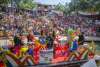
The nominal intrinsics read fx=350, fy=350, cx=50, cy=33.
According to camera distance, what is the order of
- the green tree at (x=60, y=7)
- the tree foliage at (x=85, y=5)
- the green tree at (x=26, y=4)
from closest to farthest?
the green tree at (x=26, y=4) < the tree foliage at (x=85, y=5) < the green tree at (x=60, y=7)

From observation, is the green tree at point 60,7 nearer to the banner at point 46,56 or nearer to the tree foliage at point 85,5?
the tree foliage at point 85,5

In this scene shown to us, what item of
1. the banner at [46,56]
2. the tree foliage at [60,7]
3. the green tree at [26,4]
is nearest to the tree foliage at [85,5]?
the tree foliage at [60,7]

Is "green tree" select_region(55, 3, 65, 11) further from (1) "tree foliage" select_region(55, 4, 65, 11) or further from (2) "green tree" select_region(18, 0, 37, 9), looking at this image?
(2) "green tree" select_region(18, 0, 37, 9)

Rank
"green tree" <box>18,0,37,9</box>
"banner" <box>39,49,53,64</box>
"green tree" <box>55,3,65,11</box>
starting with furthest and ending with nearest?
"green tree" <box>55,3,65,11</box> < "green tree" <box>18,0,37,9</box> < "banner" <box>39,49,53,64</box>

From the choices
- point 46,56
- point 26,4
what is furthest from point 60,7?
point 46,56

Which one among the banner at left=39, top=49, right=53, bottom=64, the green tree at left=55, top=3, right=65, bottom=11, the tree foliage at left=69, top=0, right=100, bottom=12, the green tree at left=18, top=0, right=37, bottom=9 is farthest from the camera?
the green tree at left=55, top=3, right=65, bottom=11

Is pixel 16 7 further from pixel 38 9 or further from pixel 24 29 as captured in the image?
pixel 24 29

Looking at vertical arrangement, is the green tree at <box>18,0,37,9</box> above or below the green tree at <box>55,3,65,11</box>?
above

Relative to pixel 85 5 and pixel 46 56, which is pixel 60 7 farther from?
pixel 46 56

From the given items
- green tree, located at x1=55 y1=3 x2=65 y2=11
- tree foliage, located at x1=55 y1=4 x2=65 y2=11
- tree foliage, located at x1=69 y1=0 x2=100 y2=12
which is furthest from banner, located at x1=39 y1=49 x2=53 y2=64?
tree foliage, located at x1=55 y1=4 x2=65 y2=11

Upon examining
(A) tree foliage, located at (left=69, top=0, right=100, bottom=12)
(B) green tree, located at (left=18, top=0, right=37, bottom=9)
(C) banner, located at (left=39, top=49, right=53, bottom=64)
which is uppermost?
(C) banner, located at (left=39, top=49, right=53, bottom=64)

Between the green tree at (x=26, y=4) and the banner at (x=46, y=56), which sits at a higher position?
Answer: the banner at (x=46, y=56)

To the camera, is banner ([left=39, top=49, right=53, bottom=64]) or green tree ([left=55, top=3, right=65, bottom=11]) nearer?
banner ([left=39, top=49, right=53, bottom=64])

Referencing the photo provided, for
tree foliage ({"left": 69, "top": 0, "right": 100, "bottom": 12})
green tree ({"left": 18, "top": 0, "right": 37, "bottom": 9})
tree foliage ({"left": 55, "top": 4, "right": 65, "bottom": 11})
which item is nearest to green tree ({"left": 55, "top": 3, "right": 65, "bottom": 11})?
tree foliage ({"left": 55, "top": 4, "right": 65, "bottom": 11})
